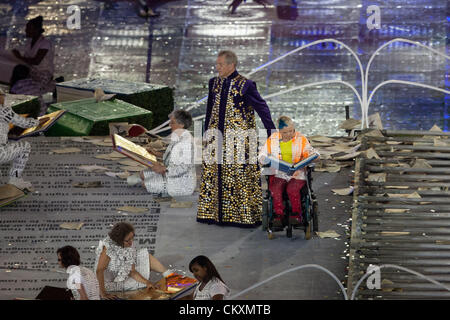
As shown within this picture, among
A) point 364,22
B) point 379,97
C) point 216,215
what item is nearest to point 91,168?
point 216,215

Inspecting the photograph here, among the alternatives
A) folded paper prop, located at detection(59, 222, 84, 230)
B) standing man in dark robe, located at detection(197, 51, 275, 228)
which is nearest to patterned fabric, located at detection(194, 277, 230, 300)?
standing man in dark robe, located at detection(197, 51, 275, 228)

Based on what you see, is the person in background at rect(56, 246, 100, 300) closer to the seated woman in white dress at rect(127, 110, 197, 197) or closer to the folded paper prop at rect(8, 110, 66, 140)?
the seated woman in white dress at rect(127, 110, 197, 197)

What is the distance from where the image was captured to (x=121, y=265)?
319 inches

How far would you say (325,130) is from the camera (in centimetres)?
1498

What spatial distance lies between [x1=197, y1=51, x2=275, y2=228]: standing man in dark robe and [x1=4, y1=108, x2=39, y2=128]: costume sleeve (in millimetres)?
2192

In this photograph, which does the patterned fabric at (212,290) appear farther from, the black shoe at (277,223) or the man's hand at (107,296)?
the black shoe at (277,223)

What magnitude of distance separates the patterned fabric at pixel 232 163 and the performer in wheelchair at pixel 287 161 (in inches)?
7.5

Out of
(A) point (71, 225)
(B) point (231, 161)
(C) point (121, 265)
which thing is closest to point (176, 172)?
(B) point (231, 161)

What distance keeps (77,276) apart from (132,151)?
3006 mm

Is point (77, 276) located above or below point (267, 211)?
below

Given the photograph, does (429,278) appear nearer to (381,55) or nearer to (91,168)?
(91,168)

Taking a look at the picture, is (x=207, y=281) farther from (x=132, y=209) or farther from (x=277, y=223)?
(x=132, y=209)

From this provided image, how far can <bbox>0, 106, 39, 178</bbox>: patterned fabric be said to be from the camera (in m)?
10.4

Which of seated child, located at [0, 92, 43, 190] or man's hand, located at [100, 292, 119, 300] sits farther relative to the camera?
seated child, located at [0, 92, 43, 190]
